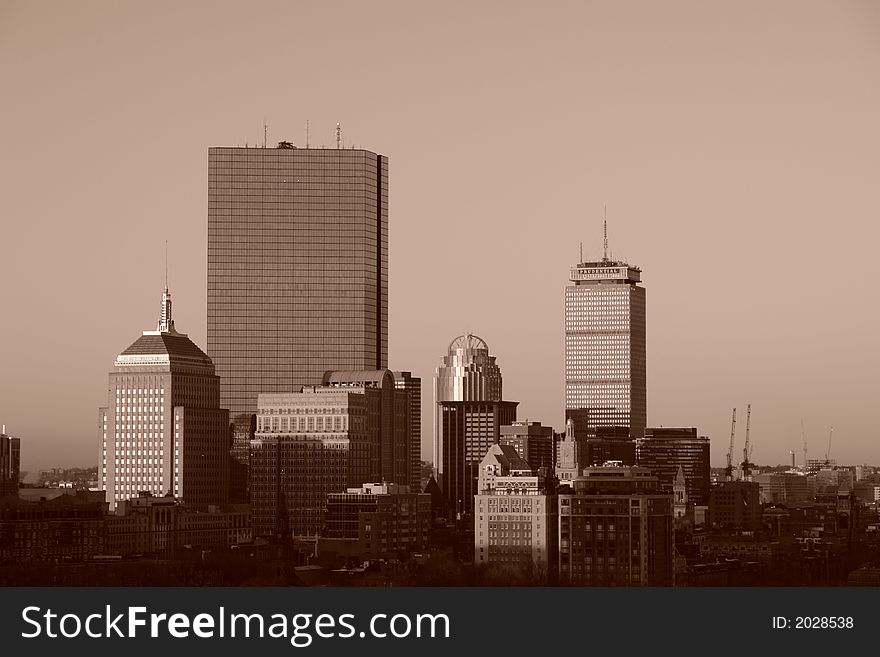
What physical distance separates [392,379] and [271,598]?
245 ft

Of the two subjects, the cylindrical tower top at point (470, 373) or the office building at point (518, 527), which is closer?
the office building at point (518, 527)

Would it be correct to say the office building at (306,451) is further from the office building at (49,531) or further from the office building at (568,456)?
the office building at (49,531)

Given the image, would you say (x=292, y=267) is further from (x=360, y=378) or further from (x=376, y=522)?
(x=376, y=522)

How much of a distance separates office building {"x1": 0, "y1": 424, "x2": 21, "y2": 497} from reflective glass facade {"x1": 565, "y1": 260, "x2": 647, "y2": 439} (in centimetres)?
5778

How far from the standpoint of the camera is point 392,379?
102875 millimetres

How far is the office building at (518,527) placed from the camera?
217 feet

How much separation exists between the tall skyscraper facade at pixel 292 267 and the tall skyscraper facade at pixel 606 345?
31.6 m

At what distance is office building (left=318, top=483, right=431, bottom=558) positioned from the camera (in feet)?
261

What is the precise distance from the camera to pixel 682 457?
11681 centimetres

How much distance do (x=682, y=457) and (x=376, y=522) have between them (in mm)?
37349

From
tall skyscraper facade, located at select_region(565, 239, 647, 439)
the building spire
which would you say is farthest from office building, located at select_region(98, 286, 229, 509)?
tall skyscraper facade, located at select_region(565, 239, 647, 439)

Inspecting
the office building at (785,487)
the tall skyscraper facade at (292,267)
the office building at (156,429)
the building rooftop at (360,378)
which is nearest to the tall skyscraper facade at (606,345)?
the office building at (785,487)

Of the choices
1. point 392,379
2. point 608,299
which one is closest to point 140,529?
point 392,379

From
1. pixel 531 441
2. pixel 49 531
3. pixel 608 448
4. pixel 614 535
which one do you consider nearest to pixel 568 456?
pixel 531 441
